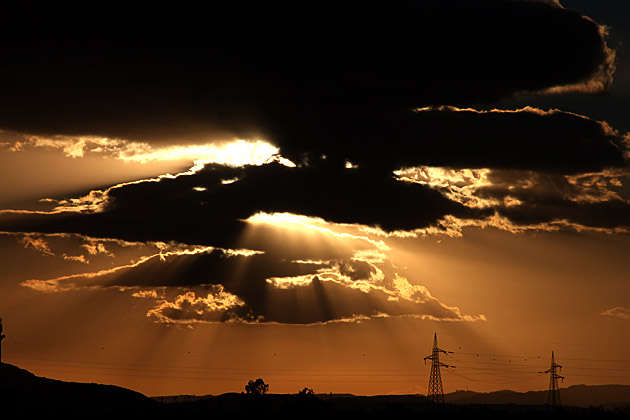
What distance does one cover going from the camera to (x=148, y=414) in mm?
164000

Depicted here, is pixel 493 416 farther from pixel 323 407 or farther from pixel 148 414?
pixel 148 414

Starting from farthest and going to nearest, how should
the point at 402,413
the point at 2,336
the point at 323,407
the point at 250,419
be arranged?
1. the point at 323,407
2. the point at 402,413
3. the point at 250,419
4. the point at 2,336

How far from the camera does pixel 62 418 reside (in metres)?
157

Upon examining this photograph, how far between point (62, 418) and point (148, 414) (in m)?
15.9

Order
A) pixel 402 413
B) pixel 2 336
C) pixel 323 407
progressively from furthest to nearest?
pixel 323 407, pixel 402 413, pixel 2 336

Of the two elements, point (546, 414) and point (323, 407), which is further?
point (323, 407)

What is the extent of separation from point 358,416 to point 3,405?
6661cm

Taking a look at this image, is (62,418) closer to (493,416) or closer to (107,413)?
(107,413)

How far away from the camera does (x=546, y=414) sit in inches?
6334

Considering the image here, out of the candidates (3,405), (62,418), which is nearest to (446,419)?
(62,418)

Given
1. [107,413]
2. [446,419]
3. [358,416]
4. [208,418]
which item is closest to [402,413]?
[358,416]

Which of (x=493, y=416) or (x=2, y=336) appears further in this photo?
(x=493, y=416)

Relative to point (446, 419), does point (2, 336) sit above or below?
above

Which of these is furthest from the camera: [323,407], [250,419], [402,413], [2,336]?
[323,407]
